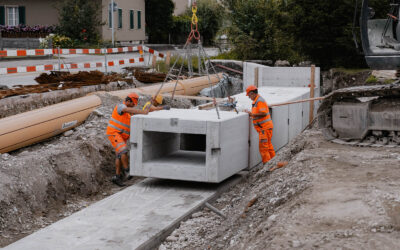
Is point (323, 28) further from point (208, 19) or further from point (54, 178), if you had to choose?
point (208, 19)

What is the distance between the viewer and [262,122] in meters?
11.0

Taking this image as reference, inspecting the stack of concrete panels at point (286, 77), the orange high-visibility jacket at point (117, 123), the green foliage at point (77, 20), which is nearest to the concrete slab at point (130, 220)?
the orange high-visibility jacket at point (117, 123)

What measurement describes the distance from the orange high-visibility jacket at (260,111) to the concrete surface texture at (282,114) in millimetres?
151

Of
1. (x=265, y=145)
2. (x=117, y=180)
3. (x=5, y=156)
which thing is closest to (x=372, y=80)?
(x=265, y=145)

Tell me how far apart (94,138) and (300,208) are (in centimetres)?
672

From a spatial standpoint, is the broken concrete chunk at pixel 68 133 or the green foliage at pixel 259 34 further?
the green foliage at pixel 259 34

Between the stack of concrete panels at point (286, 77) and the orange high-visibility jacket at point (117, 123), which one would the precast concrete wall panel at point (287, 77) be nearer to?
the stack of concrete panels at point (286, 77)

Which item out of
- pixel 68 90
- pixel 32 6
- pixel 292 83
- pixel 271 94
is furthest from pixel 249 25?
pixel 32 6

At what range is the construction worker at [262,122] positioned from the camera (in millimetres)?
10859

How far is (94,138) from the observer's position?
11.8 m

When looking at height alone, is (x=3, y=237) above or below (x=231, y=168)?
below

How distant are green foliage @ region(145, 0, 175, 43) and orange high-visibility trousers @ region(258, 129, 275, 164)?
126 ft

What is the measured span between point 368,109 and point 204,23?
46.3 meters

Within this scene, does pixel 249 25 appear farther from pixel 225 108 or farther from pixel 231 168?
pixel 231 168
